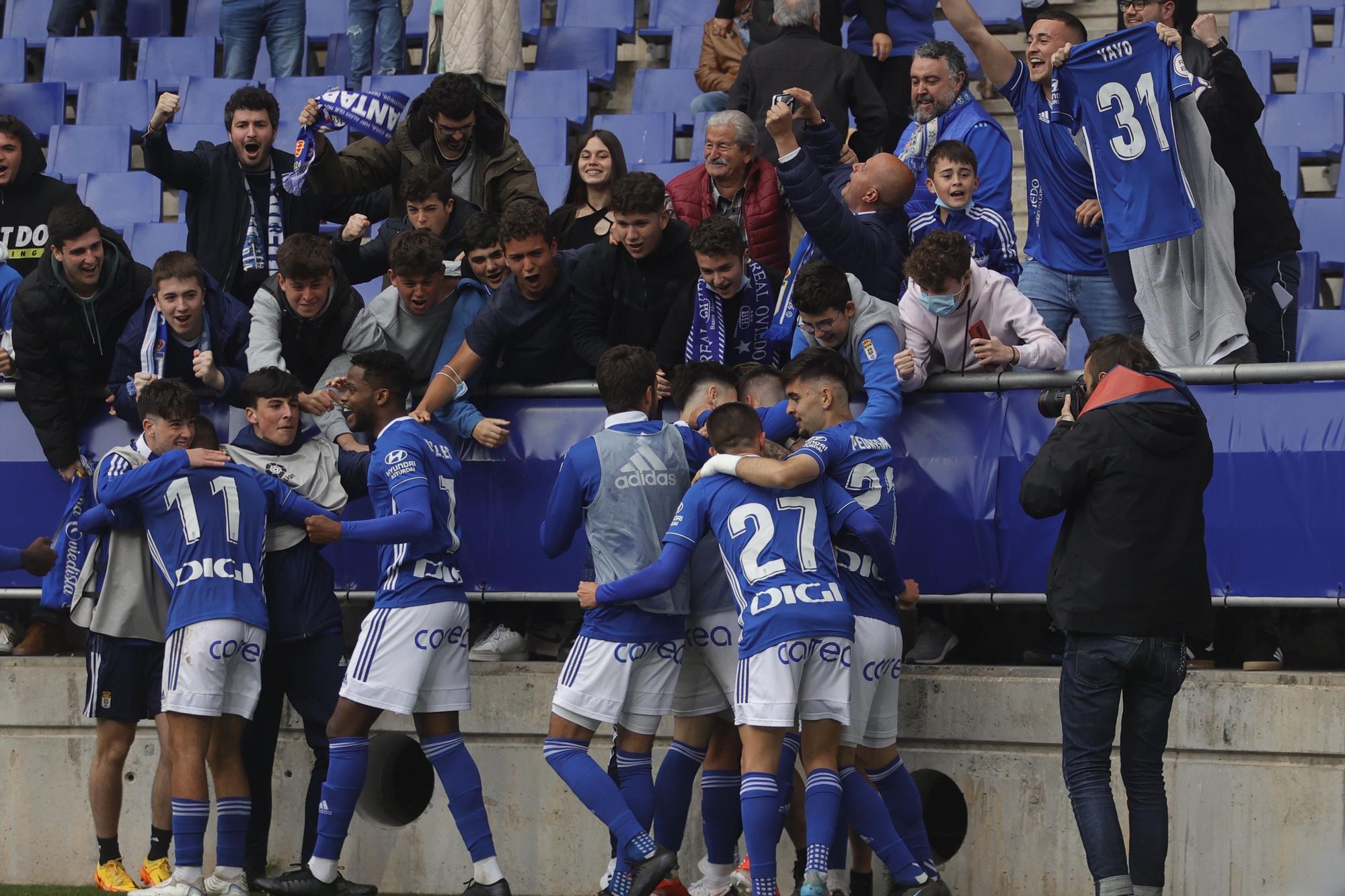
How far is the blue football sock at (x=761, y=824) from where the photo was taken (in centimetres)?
576

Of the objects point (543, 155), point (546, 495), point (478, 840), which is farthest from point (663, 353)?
point (543, 155)

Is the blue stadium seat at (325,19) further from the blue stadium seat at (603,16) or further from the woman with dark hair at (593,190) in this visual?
the woman with dark hair at (593,190)

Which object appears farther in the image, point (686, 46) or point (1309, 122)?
point (686, 46)

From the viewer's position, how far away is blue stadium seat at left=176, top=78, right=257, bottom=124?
41.3 feet

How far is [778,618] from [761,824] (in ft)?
2.27

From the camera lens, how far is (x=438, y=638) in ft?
21.6

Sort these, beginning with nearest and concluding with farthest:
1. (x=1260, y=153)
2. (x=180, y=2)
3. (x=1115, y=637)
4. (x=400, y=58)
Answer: (x=1115, y=637) → (x=1260, y=153) → (x=400, y=58) → (x=180, y=2)

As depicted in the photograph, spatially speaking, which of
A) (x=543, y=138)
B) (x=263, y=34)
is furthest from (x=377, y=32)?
(x=543, y=138)

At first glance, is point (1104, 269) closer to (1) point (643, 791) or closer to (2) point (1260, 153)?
(2) point (1260, 153)

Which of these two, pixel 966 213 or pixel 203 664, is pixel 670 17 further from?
pixel 203 664

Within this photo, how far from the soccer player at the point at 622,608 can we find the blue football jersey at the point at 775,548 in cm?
27

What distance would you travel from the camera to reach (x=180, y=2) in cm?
1440

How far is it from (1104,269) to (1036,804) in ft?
7.84

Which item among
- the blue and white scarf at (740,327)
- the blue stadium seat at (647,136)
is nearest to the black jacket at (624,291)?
the blue and white scarf at (740,327)
